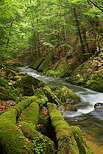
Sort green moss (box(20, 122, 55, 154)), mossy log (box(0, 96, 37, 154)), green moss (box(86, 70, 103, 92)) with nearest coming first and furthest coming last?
mossy log (box(0, 96, 37, 154)), green moss (box(20, 122, 55, 154)), green moss (box(86, 70, 103, 92))

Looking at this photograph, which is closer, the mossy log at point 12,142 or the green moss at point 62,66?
the mossy log at point 12,142

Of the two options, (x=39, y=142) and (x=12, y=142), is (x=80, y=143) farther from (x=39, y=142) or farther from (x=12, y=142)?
(x=12, y=142)

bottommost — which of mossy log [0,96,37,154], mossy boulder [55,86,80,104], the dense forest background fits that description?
mossy boulder [55,86,80,104]

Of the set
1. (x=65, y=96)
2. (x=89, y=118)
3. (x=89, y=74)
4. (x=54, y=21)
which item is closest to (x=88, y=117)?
(x=89, y=118)

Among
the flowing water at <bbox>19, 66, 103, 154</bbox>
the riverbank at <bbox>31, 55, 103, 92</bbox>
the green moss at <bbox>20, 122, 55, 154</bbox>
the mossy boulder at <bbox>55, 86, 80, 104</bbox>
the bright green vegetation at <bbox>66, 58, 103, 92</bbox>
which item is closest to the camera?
the green moss at <bbox>20, 122, 55, 154</bbox>

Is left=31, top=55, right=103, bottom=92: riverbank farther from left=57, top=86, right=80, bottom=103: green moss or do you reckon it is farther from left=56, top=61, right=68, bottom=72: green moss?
left=57, top=86, right=80, bottom=103: green moss

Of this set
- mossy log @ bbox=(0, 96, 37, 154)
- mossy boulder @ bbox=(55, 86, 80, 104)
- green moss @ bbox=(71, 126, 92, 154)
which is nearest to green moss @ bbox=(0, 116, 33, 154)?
mossy log @ bbox=(0, 96, 37, 154)

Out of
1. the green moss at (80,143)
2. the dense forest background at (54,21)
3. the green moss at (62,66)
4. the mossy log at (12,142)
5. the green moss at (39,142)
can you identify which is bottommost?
the green moss at (80,143)

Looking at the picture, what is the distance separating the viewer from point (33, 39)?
32.3 m

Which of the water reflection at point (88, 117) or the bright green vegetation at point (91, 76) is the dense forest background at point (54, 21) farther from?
the water reflection at point (88, 117)

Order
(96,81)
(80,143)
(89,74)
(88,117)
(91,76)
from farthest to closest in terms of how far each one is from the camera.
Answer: (89,74) → (91,76) → (96,81) → (88,117) → (80,143)

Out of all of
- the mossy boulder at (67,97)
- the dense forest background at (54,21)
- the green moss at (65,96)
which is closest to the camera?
the mossy boulder at (67,97)

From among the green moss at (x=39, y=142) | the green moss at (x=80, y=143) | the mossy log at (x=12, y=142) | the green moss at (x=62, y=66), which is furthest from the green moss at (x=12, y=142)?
the green moss at (x=62, y=66)

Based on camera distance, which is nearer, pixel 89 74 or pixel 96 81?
pixel 96 81
